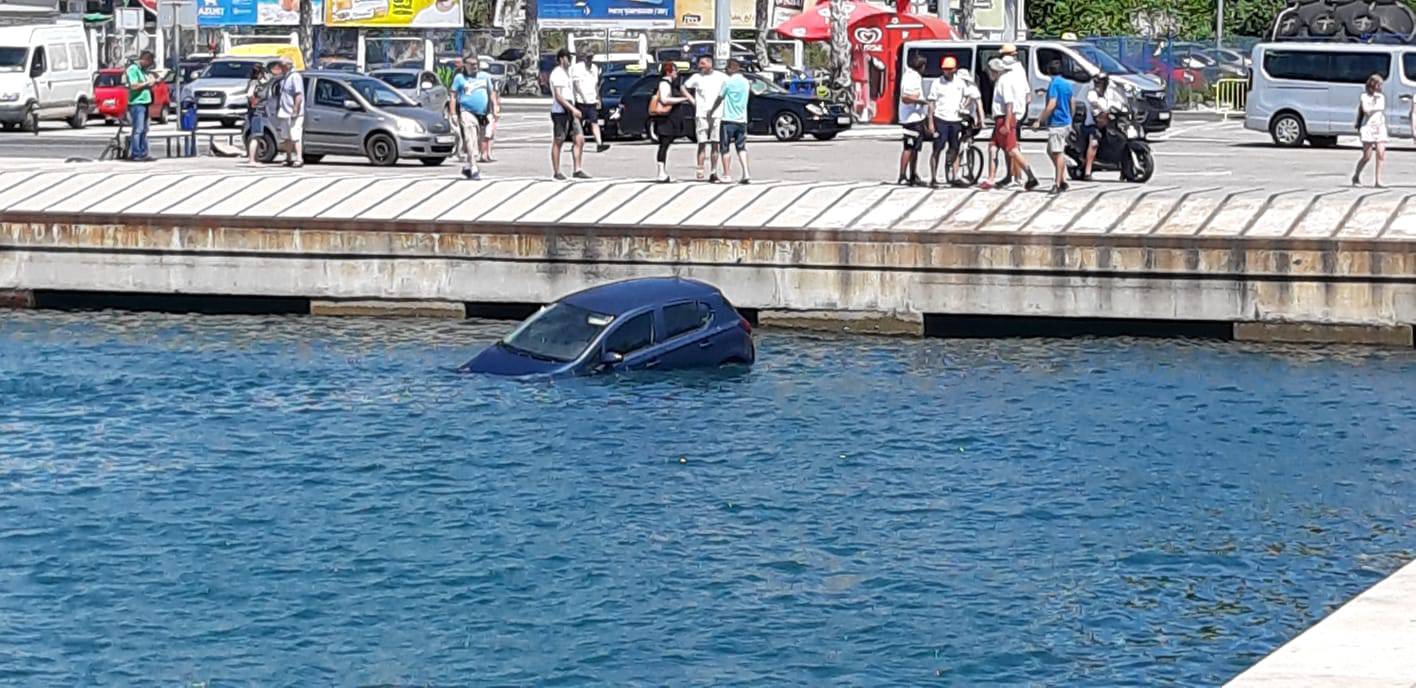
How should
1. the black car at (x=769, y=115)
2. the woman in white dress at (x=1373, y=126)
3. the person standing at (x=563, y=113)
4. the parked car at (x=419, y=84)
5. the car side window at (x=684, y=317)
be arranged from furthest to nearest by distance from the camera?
1. the parked car at (x=419, y=84)
2. the black car at (x=769, y=115)
3. the person standing at (x=563, y=113)
4. the woman in white dress at (x=1373, y=126)
5. the car side window at (x=684, y=317)

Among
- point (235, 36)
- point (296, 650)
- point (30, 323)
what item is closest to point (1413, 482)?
point (296, 650)

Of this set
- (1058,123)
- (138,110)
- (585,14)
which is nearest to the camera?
(1058,123)

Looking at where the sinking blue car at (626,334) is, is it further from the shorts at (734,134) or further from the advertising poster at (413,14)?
the advertising poster at (413,14)

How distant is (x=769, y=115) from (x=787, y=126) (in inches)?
15.3

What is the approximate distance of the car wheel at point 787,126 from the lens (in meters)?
44.8

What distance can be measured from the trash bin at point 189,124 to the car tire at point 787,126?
10.4 metres

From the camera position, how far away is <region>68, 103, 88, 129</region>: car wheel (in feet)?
172

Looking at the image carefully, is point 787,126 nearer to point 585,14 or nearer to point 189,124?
point 189,124

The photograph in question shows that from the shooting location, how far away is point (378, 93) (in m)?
39.2

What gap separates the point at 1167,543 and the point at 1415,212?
35.1 feet

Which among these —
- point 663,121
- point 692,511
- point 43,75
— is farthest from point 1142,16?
point 692,511

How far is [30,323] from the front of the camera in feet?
Result: 97.5

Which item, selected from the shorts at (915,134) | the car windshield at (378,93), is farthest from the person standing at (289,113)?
the shorts at (915,134)

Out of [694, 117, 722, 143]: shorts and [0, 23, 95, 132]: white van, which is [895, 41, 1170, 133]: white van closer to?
[694, 117, 722, 143]: shorts
